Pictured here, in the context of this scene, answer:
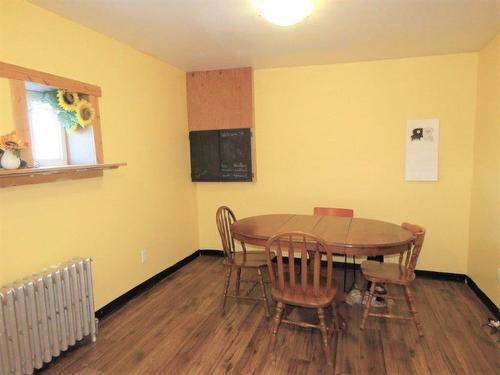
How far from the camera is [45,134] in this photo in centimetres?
245

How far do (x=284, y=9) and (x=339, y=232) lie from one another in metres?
1.62

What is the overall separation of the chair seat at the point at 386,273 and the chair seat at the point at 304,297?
1.41 ft

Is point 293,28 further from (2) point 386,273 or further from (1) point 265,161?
(2) point 386,273

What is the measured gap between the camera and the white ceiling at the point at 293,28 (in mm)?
2193

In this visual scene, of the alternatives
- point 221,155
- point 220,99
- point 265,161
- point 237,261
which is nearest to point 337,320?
point 237,261

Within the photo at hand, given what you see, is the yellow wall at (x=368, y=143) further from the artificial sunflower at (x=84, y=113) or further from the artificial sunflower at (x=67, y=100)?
the artificial sunflower at (x=67, y=100)

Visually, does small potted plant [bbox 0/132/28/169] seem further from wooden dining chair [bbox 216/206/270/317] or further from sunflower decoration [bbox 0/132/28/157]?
wooden dining chair [bbox 216/206/270/317]

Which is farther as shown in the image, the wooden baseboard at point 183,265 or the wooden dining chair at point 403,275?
the wooden baseboard at point 183,265

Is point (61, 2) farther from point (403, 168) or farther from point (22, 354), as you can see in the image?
point (403, 168)

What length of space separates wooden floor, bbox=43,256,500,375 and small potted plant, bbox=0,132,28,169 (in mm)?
1346

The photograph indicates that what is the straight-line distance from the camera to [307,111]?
3801mm

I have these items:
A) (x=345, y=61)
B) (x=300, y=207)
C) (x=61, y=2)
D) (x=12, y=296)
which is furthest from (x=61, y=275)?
(x=345, y=61)

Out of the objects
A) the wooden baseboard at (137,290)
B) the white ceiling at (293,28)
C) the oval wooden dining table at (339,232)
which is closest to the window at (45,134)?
the white ceiling at (293,28)

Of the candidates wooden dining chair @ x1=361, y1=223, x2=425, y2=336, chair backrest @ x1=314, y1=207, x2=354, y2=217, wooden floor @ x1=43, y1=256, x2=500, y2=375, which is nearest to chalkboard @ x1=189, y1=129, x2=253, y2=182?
chair backrest @ x1=314, y1=207, x2=354, y2=217
